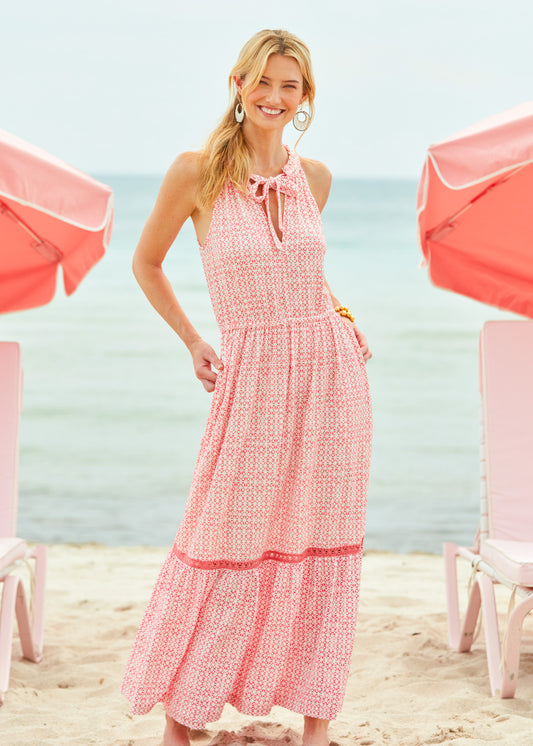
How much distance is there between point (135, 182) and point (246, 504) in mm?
26575

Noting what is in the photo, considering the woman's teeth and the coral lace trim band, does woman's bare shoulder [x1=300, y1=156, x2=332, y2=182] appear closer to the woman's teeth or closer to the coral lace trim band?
Answer: the woman's teeth

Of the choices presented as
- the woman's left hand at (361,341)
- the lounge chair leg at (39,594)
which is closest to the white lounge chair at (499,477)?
the woman's left hand at (361,341)

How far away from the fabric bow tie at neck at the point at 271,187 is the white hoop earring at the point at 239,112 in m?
0.17

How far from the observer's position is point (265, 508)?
2914 mm

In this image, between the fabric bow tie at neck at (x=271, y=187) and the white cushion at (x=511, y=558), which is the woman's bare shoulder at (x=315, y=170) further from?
the white cushion at (x=511, y=558)

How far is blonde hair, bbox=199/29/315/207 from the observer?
2.91 m

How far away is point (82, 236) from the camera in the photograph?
14.4ft

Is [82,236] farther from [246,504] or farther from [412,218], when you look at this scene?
[412,218]

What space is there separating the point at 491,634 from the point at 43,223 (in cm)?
250

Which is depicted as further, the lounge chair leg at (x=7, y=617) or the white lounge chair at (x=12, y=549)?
the white lounge chair at (x=12, y=549)

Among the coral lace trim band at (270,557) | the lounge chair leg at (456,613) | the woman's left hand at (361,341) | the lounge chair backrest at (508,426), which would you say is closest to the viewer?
the coral lace trim band at (270,557)

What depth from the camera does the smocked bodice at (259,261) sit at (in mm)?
2936

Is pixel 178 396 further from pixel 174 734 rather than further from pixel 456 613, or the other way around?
pixel 174 734

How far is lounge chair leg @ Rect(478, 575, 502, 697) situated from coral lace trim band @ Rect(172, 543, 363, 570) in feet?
3.67
